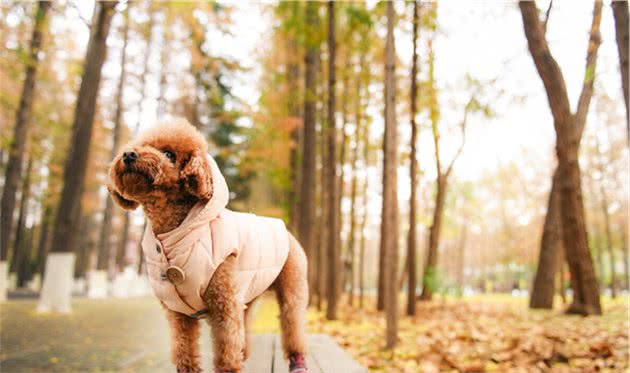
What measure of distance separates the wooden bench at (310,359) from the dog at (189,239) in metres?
0.68

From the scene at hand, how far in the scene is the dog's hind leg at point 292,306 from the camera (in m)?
2.74

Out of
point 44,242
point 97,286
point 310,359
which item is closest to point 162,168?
point 310,359

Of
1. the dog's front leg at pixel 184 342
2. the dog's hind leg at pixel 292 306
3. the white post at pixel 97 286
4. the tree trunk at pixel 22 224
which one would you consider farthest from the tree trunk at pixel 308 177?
the tree trunk at pixel 22 224

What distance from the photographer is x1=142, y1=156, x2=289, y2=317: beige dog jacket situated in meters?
2.13

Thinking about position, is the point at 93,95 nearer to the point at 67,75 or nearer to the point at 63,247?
the point at 63,247

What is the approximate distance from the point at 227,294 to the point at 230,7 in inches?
509

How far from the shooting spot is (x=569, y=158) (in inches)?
287

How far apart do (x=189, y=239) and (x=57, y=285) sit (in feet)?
29.6

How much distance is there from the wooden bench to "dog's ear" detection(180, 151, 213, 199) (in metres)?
1.30

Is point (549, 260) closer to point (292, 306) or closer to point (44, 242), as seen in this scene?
point (292, 306)

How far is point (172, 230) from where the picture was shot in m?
2.17

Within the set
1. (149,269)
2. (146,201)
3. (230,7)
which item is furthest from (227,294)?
(230,7)

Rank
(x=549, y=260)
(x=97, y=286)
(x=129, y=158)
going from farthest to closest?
1. (x=97, y=286)
2. (x=549, y=260)
3. (x=129, y=158)

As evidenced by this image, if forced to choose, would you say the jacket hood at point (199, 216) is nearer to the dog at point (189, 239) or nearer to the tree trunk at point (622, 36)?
the dog at point (189, 239)
